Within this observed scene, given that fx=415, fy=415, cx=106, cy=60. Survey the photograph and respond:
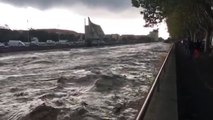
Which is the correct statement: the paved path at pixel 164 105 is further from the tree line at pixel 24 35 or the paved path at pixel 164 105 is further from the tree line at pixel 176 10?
the tree line at pixel 24 35

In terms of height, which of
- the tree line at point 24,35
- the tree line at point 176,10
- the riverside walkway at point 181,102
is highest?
the tree line at point 176,10

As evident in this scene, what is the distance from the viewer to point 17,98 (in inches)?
599

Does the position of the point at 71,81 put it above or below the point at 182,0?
below

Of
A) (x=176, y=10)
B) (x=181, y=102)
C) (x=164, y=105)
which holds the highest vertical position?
(x=176, y=10)

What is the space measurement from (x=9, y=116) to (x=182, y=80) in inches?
456

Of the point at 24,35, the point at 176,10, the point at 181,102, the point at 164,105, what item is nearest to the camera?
the point at 164,105

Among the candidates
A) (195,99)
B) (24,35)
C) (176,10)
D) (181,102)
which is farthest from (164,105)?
(24,35)

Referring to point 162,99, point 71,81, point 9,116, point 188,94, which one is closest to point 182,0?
point 71,81

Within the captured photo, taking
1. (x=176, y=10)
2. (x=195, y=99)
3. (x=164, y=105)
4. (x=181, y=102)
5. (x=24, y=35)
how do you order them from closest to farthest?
1. (x=164, y=105)
2. (x=181, y=102)
3. (x=195, y=99)
4. (x=176, y=10)
5. (x=24, y=35)

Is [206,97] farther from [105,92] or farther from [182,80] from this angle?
[182,80]

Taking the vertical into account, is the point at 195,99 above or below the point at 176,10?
below

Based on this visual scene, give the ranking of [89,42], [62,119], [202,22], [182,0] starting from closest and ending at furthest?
[62,119] < [182,0] < [202,22] < [89,42]

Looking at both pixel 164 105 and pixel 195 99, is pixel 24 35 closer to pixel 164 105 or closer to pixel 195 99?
pixel 195 99

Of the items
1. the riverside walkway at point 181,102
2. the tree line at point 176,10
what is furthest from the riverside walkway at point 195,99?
the tree line at point 176,10
